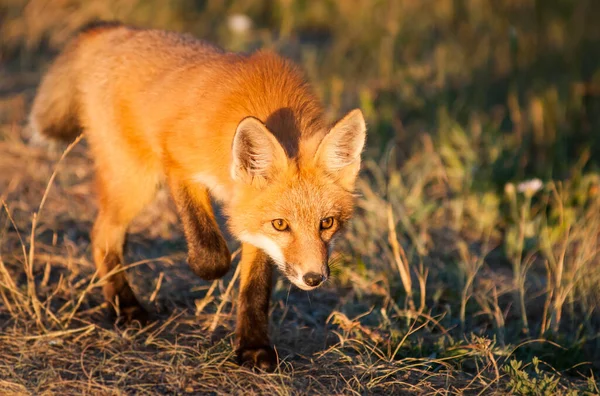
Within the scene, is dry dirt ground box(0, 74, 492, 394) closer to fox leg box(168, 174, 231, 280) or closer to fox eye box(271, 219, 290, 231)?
fox leg box(168, 174, 231, 280)

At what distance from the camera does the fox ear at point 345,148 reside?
3273 millimetres

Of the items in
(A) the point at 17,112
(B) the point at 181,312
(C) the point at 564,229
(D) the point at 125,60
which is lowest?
(C) the point at 564,229

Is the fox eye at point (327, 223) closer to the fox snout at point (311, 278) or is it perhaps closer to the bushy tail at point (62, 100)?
the fox snout at point (311, 278)

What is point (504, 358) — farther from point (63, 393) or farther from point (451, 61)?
point (451, 61)

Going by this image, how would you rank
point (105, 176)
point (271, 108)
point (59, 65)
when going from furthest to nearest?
point (59, 65) < point (105, 176) < point (271, 108)

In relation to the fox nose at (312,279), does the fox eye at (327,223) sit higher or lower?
higher

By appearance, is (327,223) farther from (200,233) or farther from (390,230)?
(390,230)

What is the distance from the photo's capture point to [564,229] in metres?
5.46

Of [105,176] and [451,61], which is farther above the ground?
[105,176]

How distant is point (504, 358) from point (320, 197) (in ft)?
4.53

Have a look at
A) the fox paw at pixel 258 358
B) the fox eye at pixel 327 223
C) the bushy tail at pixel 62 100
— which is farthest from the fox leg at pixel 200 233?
the bushy tail at pixel 62 100

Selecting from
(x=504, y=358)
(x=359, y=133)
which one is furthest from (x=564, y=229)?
(x=359, y=133)

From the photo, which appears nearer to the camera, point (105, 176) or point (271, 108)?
point (271, 108)

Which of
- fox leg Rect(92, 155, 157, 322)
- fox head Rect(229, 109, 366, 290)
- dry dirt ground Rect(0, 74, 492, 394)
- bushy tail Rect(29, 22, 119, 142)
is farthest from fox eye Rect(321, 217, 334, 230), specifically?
bushy tail Rect(29, 22, 119, 142)
